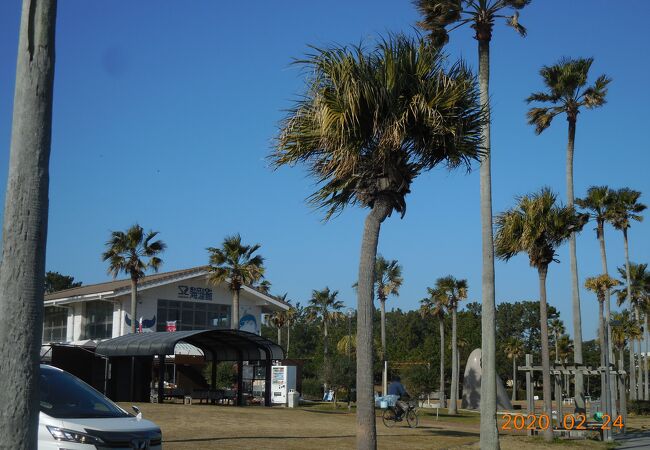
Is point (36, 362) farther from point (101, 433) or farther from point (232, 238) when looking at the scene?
point (232, 238)

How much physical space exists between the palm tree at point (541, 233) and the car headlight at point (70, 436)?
17.0 metres

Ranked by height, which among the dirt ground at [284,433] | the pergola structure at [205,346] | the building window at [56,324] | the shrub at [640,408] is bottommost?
the shrub at [640,408]

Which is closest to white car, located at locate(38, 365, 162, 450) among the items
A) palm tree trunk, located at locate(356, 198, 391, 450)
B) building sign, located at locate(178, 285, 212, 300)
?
palm tree trunk, located at locate(356, 198, 391, 450)

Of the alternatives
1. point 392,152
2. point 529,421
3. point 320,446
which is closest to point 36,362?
point 392,152

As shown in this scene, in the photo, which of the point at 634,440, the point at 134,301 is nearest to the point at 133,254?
the point at 134,301

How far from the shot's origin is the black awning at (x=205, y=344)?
31422 mm

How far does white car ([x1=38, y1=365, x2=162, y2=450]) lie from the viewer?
31.1ft

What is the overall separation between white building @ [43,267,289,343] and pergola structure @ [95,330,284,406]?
442 inches

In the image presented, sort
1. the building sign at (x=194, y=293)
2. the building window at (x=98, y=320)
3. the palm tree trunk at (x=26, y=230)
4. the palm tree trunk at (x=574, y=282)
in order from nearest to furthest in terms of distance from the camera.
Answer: the palm tree trunk at (x=26, y=230) → the palm tree trunk at (x=574, y=282) → the building window at (x=98, y=320) → the building sign at (x=194, y=293)

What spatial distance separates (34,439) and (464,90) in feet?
Answer: 27.1

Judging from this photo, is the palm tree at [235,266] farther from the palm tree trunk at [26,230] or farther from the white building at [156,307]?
the palm tree trunk at [26,230]

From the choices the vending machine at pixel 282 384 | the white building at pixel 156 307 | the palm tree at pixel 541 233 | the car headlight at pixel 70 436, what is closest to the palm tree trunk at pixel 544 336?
the palm tree at pixel 541 233

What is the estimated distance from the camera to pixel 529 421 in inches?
990

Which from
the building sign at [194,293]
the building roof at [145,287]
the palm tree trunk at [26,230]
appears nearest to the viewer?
the palm tree trunk at [26,230]
